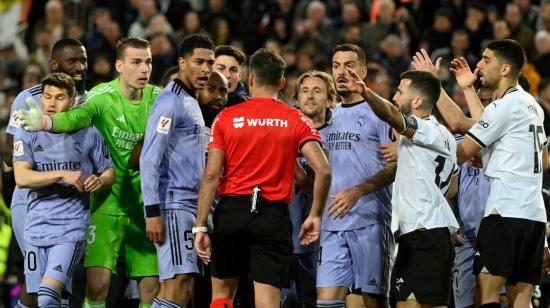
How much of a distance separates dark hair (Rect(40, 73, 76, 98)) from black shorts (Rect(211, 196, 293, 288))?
189cm

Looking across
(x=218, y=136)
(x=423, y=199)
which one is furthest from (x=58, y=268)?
(x=423, y=199)

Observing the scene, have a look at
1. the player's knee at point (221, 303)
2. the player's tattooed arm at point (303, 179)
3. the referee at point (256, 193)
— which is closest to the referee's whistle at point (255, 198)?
the referee at point (256, 193)

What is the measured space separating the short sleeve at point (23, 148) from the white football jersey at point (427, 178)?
129 inches

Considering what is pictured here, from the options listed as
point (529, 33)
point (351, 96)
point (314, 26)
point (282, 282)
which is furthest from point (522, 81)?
point (314, 26)

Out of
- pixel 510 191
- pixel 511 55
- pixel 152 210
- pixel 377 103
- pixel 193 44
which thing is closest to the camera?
pixel 377 103

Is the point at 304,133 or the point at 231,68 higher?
the point at 231,68

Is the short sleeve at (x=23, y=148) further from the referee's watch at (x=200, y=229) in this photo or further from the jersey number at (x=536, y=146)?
the jersey number at (x=536, y=146)

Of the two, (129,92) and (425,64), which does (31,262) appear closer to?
(129,92)

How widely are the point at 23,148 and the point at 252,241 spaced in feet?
7.63

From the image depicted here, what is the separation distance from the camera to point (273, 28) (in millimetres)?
18578

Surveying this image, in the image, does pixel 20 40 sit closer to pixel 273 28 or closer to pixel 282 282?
pixel 273 28

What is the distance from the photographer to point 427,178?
8477mm

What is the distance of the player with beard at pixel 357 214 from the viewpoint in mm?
9109

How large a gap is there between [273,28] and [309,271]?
9.20 m
